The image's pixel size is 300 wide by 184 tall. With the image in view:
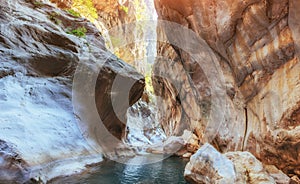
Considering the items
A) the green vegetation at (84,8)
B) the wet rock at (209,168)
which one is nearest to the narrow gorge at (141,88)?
the wet rock at (209,168)

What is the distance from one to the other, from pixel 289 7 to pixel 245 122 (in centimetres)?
443

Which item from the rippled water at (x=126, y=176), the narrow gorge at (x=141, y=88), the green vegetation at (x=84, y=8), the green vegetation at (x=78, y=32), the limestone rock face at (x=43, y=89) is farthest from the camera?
the green vegetation at (x=84, y=8)

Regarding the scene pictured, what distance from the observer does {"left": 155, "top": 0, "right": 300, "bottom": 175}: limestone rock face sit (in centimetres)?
619

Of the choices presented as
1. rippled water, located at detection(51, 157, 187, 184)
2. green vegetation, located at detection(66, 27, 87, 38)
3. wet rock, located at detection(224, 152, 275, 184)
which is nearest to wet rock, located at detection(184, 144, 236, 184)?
wet rock, located at detection(224, 152, 275, 184)

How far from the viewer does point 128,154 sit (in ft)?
39.3

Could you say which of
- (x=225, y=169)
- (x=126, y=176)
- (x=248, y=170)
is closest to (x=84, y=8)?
(x=126, y=176)

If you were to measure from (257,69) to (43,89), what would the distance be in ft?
24.5

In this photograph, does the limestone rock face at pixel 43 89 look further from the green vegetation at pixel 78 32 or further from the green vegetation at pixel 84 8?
the green vegetation at pixel 84 8

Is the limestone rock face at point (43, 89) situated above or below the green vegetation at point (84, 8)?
below

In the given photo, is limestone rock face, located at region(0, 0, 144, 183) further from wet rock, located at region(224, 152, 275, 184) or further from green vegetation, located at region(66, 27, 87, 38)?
wet rock, located at region(224, 152, 275, 184)

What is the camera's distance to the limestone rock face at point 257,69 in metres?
6.19

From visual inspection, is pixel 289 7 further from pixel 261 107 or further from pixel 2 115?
pixel 2 115

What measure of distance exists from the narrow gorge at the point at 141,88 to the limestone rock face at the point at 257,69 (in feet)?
0.12

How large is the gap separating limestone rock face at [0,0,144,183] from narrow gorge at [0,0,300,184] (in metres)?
0.04
